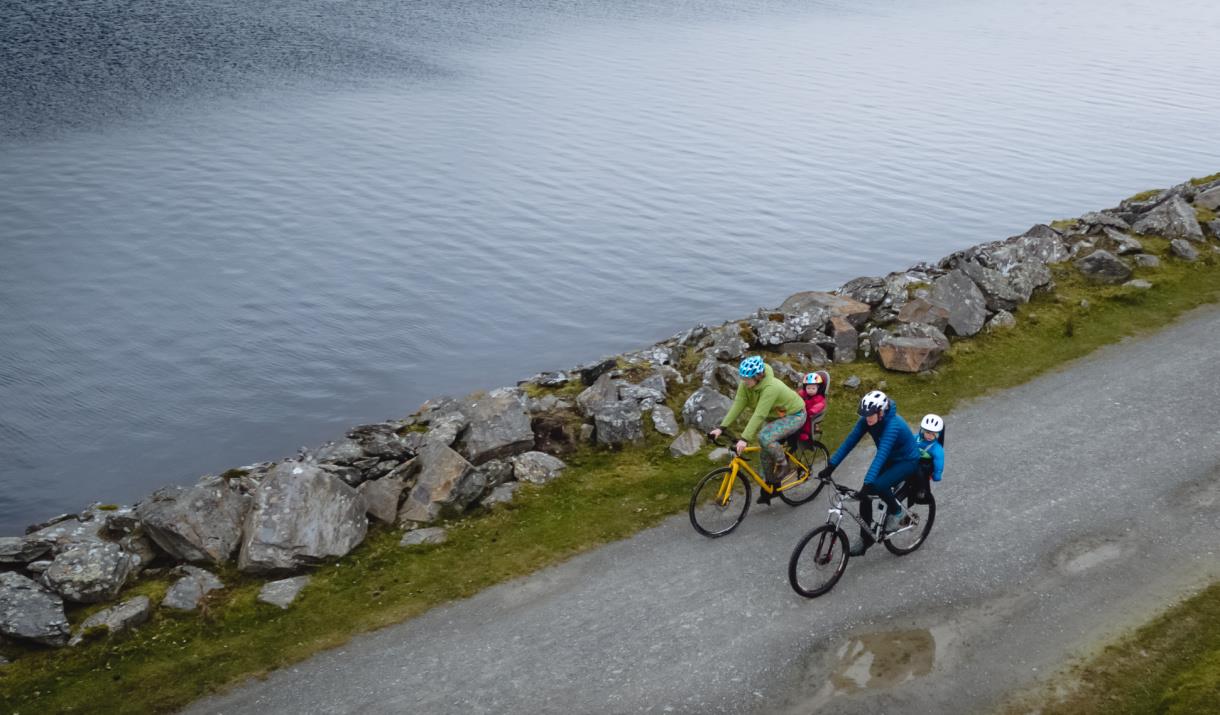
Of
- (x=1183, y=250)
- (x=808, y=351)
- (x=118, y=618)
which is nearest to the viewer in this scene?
(x=118, y=618)

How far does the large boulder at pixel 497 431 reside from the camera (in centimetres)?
2148

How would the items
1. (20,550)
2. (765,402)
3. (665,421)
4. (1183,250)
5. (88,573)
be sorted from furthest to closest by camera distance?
1. (1183,250)
2. (665,421)
3. (765,402)
4. (20,550)
5. (88,573)

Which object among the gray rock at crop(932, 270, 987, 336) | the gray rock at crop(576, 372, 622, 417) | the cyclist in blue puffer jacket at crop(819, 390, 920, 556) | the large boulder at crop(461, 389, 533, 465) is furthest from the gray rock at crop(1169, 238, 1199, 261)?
the large boulder at crop(461, 389, 533, 465)

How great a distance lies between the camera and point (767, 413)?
17.7m

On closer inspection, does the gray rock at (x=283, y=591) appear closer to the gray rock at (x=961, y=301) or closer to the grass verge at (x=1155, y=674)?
the grass verge at (x=1155, y=674)

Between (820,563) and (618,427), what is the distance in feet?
23.2

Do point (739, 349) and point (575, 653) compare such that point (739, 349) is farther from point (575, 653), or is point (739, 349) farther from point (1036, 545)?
point (575, 653)

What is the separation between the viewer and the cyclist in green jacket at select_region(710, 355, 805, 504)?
57.5 feet

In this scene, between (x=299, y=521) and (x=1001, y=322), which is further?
(x=1001, y=322)

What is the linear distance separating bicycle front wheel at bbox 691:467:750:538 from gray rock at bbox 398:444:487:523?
496cm

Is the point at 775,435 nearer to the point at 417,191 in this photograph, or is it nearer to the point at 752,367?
the point at 752,367

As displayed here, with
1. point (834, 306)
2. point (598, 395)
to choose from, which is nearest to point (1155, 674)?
point (598, 395)

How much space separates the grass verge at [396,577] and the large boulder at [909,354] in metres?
0.33

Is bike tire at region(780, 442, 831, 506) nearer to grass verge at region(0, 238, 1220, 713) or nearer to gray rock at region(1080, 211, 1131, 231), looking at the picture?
grass verge at region(0, 238, 1220, 713)
